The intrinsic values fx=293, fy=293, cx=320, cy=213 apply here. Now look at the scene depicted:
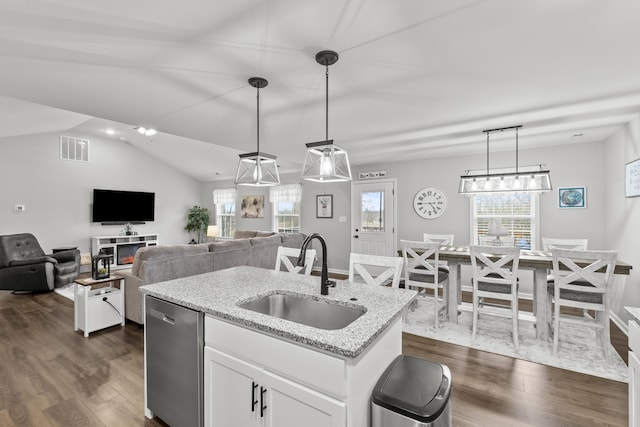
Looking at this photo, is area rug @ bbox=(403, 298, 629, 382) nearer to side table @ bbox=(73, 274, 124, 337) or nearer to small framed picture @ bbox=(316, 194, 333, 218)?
small framed picture @ bbox=(316, 194, 333, 218)

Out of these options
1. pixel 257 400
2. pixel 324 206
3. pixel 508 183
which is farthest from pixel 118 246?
pixel 508 183

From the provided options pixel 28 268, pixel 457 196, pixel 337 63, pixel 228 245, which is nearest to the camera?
pixel 337 63

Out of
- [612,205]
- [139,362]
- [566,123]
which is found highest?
[566,123]

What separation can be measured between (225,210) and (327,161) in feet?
24.4

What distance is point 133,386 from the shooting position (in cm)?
234

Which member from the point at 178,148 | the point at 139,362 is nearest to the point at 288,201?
the point at 178,148

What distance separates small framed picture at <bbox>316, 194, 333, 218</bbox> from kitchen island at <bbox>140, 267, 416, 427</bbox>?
484 centimetres

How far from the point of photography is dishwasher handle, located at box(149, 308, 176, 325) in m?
1.75

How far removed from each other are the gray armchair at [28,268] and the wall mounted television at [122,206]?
5.66ft

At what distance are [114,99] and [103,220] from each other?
17.9 ft

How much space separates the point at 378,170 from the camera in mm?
6043

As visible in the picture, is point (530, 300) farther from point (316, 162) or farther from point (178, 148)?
point (178, 148)

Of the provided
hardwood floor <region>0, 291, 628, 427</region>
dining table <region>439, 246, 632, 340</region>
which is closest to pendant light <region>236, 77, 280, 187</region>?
hardwood floor <region>0, 291, 628, 427</region>

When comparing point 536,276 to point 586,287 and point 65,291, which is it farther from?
point 65,291
